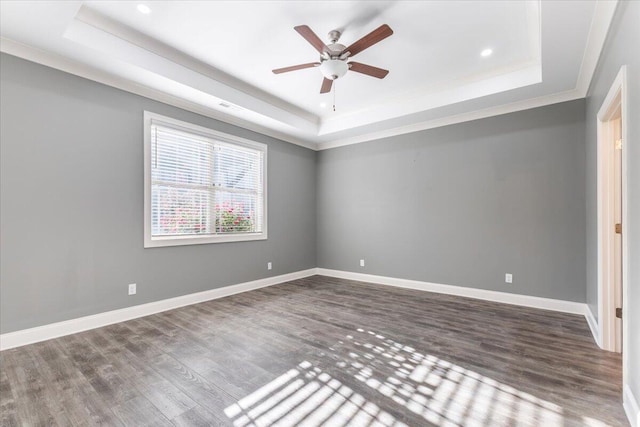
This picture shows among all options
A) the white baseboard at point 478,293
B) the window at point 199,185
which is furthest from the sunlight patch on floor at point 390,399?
the window at point 199,185

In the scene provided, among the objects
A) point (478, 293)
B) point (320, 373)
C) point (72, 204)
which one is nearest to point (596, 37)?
point (478, 293)

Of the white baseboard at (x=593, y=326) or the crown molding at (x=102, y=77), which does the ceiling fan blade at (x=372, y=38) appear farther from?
the white baseboard at (x=593, y=326)

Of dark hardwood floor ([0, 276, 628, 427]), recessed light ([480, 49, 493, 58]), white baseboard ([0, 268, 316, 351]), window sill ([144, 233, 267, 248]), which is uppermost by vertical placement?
recessed light ([480, 49, 493, 58])

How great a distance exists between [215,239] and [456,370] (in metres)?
3.50

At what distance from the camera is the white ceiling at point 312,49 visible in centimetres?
245

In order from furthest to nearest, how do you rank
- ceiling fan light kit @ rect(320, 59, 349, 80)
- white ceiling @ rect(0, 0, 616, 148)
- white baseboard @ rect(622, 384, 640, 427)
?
ceiling fan light kit @ rect(320, 59, 349, 80), white ceiling @ rect(0, 0, 616, 148), white baseboard @ rect(622, 384, 640, 427)

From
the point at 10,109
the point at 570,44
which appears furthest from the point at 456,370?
the point at 10,109

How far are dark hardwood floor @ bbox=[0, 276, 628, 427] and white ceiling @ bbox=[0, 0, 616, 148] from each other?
2.72 metres

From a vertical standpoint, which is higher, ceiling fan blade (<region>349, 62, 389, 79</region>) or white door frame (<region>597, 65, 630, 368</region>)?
ceiling fan blade (<region>349, 62, 389, 79</region>)

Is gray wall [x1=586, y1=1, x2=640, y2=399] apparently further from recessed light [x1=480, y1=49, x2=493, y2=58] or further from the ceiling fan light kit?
the ceiling fan light kit

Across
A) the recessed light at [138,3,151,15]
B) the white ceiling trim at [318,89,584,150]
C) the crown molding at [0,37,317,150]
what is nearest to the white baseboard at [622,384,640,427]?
the white ceiling trim at [318,89,584,150]

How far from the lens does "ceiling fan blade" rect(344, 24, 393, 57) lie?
2.28 m

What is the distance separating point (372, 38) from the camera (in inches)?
95.3

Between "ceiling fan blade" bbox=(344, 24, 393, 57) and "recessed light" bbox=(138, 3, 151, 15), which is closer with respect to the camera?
"ceiling fan blade" bbox=(344, 24, 393, 57)
